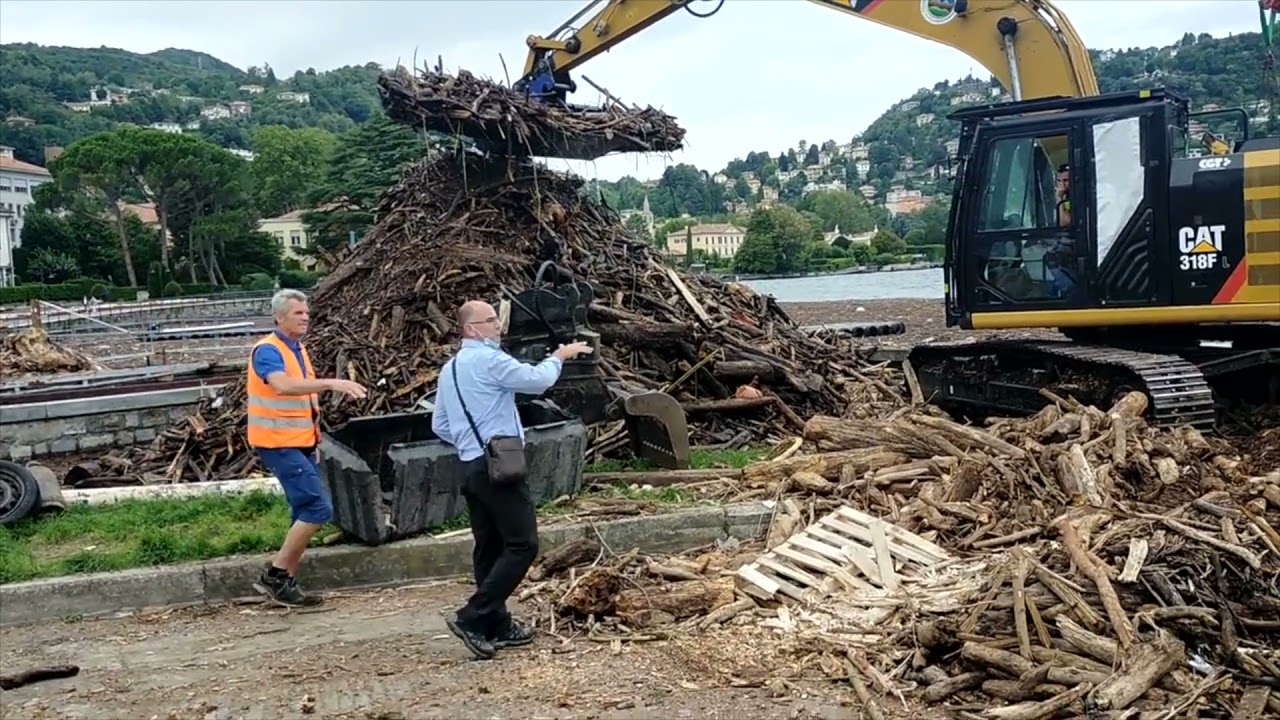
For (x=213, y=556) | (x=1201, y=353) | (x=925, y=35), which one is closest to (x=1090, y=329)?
(x=1201, y=353)

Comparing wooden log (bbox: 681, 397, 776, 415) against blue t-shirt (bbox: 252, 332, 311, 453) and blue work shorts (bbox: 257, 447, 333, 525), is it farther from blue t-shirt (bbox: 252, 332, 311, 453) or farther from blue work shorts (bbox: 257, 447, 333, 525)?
blue t-shirt (bbox: 252, 332, 311, 453)

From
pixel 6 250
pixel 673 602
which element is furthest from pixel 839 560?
pixel 6 250

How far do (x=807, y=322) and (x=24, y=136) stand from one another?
149939 millimetres

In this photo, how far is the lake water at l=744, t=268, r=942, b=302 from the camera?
133ft

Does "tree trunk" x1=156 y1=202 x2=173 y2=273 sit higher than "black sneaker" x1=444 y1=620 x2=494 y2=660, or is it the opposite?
"tree trunk" x1=156 y1=202 x2=173 y2=273

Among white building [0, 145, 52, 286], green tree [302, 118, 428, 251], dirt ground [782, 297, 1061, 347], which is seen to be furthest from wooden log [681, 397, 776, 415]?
white building [0, 145, 52, 286]

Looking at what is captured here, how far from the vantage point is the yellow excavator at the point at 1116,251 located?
30.6ft

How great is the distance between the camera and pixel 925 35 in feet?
40.0

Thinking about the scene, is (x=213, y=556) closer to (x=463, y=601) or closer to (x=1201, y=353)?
(x=463, y=601)

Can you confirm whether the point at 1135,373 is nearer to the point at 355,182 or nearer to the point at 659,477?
the point at 659,477

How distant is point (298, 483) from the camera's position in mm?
6691

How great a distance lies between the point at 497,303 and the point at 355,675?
6.17 m

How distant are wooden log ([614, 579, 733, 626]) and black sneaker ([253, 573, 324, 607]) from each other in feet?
6.32

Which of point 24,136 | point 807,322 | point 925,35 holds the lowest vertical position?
point 807,322
